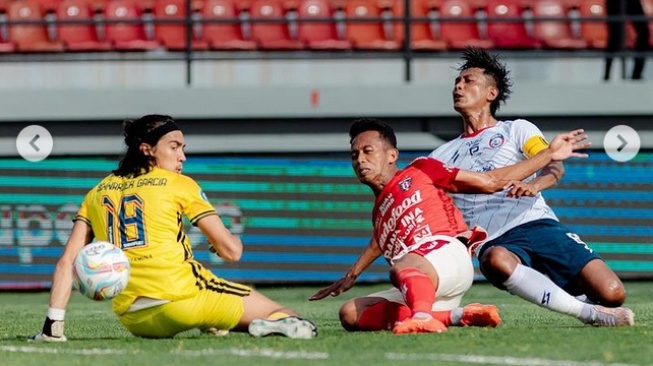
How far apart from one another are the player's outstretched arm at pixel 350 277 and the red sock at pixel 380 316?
0.66 ft

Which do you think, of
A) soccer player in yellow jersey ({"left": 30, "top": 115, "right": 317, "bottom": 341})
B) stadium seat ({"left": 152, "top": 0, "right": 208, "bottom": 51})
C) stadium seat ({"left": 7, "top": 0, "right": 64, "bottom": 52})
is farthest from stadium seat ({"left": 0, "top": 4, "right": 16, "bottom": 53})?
soccer player in yellow jersey ({"left": 30, "top": 115, "right": 317, "bottom": 341})

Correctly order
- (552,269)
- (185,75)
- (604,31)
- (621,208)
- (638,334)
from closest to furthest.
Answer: (638,334) → (552,269) → (621,208) → (185,75) → (604,31)

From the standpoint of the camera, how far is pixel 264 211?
15984mm

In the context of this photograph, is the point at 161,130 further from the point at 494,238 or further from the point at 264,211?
the point at 264,211

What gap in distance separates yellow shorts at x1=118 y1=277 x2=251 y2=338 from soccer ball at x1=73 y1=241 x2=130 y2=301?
269 millimetres

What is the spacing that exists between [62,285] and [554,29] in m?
12.1

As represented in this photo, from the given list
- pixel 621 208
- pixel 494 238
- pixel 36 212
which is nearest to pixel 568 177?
pixel 621 208

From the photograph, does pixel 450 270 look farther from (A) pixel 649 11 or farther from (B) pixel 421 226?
(A) pixel 649 11

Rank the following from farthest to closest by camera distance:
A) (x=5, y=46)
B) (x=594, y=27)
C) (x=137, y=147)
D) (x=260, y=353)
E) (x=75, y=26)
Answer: (x=75, y=26)
(x=594, y=27)
(x=5, y=46)
(x=137, y=147)
(x=260, y=353)

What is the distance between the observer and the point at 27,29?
18.5 metres

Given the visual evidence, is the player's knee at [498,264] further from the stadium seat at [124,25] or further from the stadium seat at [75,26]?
the stadium seat at [75,26]

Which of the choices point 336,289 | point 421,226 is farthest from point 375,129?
point 336,289

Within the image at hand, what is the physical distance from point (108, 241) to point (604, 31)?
12170mm

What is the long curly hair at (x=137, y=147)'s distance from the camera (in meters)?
7.56
